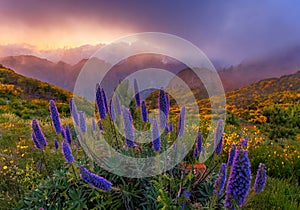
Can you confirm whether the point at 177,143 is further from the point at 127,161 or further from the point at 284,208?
the point at 284,208

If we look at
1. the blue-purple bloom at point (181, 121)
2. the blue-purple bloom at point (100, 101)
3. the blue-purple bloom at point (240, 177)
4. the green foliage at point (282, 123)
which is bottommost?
the green foliage at point (282, 123)

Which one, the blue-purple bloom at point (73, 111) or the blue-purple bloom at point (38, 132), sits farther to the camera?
Result: the blue-purple bloom at point (73, 111)

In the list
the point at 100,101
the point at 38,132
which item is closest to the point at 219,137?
the point at 100,101

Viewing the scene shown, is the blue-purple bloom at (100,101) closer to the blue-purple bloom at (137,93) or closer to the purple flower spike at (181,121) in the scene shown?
the blue-purple bloom at (137,93)

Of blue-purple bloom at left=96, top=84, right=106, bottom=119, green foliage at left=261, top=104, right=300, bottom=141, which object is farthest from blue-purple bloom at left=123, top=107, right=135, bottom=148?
green foliage at left=261, top=104, right=300, bottom=141

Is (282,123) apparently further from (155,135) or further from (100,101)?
(100,101)

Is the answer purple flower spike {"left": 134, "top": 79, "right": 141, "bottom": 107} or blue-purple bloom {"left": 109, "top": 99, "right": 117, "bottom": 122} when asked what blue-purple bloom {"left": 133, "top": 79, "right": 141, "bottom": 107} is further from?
blue-purple bloom {"left": 109, "top": 99, "right": 117, "bottom": 122}

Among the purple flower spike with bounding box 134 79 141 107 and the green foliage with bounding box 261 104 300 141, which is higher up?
the purple flower spike with bounding box 134 79 141 107

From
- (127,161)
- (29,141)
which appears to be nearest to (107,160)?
(127,161)

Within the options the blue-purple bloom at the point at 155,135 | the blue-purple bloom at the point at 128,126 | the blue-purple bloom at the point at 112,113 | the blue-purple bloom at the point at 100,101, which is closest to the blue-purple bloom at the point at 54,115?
the blue-purple bloom at the point at 100,101

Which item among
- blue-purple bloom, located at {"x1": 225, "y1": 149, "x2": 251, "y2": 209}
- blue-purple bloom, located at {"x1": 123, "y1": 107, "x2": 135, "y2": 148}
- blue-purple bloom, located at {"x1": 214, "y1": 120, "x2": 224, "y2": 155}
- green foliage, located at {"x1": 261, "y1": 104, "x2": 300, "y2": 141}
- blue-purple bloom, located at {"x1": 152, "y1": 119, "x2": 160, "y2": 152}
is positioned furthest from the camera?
green foliage, located at {"x1": 261, "y1": 104, "x2": 300, "y2": 141}

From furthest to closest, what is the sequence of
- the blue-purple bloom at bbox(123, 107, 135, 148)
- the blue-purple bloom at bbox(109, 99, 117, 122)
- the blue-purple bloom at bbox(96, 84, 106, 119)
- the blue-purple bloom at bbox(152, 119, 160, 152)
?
the blue-purple bloom at bbox(109, 99, 117, 122), the blue-purple bloom at bbox(96, 84, 106, 119), the blue-purple bloom at bbox(123, 107, 135, 148), the blue-purple bloom at bbox(152, 119, 160, 152)

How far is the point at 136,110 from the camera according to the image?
3.54 meters

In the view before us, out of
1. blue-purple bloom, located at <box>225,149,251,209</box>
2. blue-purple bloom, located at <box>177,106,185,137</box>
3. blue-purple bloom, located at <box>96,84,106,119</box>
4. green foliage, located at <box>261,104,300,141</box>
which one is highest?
blue-purple bloom, located at <box>96,84,106,119</box>
